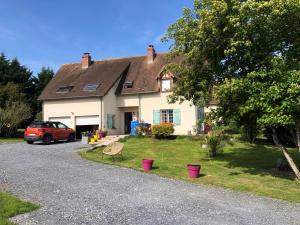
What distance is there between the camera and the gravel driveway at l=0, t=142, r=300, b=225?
319 inches

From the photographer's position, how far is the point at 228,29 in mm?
13203

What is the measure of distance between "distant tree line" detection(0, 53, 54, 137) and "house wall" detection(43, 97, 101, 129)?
2.84 metres

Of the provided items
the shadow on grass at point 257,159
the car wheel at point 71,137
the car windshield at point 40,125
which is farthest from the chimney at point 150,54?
the shadow on grass at point 257,159

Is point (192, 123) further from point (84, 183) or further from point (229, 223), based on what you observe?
point (229, 223)

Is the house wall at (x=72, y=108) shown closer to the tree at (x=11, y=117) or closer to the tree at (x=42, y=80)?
the tree at (x=11, y=117)

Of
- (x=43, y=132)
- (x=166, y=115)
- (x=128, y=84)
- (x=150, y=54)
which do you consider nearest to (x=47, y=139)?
(x=43, y=132)

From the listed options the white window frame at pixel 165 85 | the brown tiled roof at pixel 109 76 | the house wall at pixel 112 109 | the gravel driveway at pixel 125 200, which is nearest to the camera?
the gravel driveway at pixel 125 200

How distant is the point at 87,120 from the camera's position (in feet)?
103

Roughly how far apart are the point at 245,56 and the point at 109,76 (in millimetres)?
21130

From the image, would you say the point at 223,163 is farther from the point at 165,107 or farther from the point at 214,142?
the point at 165,107

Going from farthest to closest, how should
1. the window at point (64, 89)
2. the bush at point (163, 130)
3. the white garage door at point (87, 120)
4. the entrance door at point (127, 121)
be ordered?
the entrance door at point (127, 121) → the window at point (64, 89) → the white garage door at point (87, 120) → the bush at point (163, 130)

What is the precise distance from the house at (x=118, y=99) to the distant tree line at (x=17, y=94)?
2932 mm

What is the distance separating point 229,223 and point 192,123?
22197mm

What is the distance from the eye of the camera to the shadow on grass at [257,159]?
15659 mm
